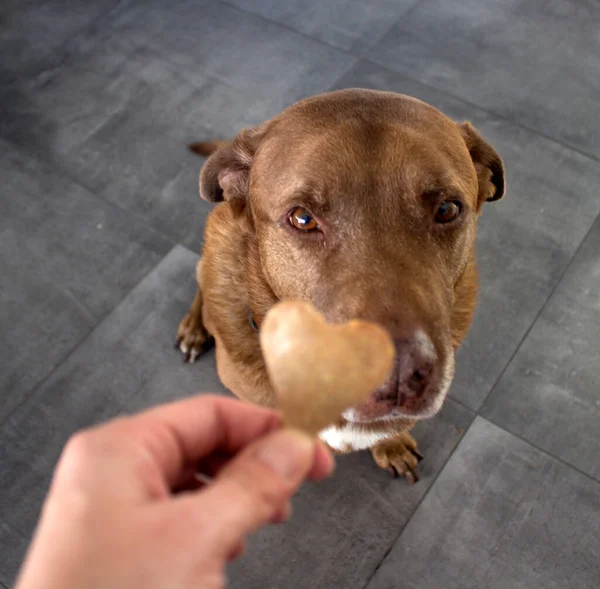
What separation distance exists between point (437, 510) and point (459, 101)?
2.42 meters

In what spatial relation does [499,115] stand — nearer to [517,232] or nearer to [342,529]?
[517,232]

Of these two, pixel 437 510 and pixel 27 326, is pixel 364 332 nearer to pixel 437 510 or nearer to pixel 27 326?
pixel 437 510

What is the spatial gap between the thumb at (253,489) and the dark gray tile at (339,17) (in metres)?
3.42

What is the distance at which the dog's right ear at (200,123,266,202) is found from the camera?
1865 millimetres

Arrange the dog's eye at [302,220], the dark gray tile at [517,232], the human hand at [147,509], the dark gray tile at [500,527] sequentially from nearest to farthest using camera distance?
the human hand at [147,509] → the dog's eye at [302,220] → the dark gray tile at [500,527] → the dark gray tile at [517,232]

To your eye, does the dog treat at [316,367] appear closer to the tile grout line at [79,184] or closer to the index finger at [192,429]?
the index finger at [192,429]

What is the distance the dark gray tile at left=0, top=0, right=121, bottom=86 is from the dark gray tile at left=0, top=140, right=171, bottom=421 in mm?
887

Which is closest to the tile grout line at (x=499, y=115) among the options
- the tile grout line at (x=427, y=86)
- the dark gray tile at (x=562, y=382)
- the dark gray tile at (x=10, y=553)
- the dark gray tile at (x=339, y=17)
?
the tile grout line at (x=427, y=86)

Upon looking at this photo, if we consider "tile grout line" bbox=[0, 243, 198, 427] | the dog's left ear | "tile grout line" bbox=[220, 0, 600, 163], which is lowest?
"tile grout line" bbox=[0, 243, 198, 427]

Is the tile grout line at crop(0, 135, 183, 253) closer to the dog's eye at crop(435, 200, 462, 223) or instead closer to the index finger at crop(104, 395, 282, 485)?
the dog's eye at crop(435, 200, 462, 223)

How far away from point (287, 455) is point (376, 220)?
0.86 metres

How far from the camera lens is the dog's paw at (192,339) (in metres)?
2.62

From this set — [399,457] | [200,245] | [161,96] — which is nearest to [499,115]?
[200,245]

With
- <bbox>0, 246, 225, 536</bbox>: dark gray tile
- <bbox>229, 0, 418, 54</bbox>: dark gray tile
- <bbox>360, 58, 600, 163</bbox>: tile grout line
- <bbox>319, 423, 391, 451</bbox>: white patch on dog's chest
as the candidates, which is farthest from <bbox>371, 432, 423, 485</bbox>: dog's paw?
<bbox>229, 0, 418, 54</bbox>: dark gray tile
